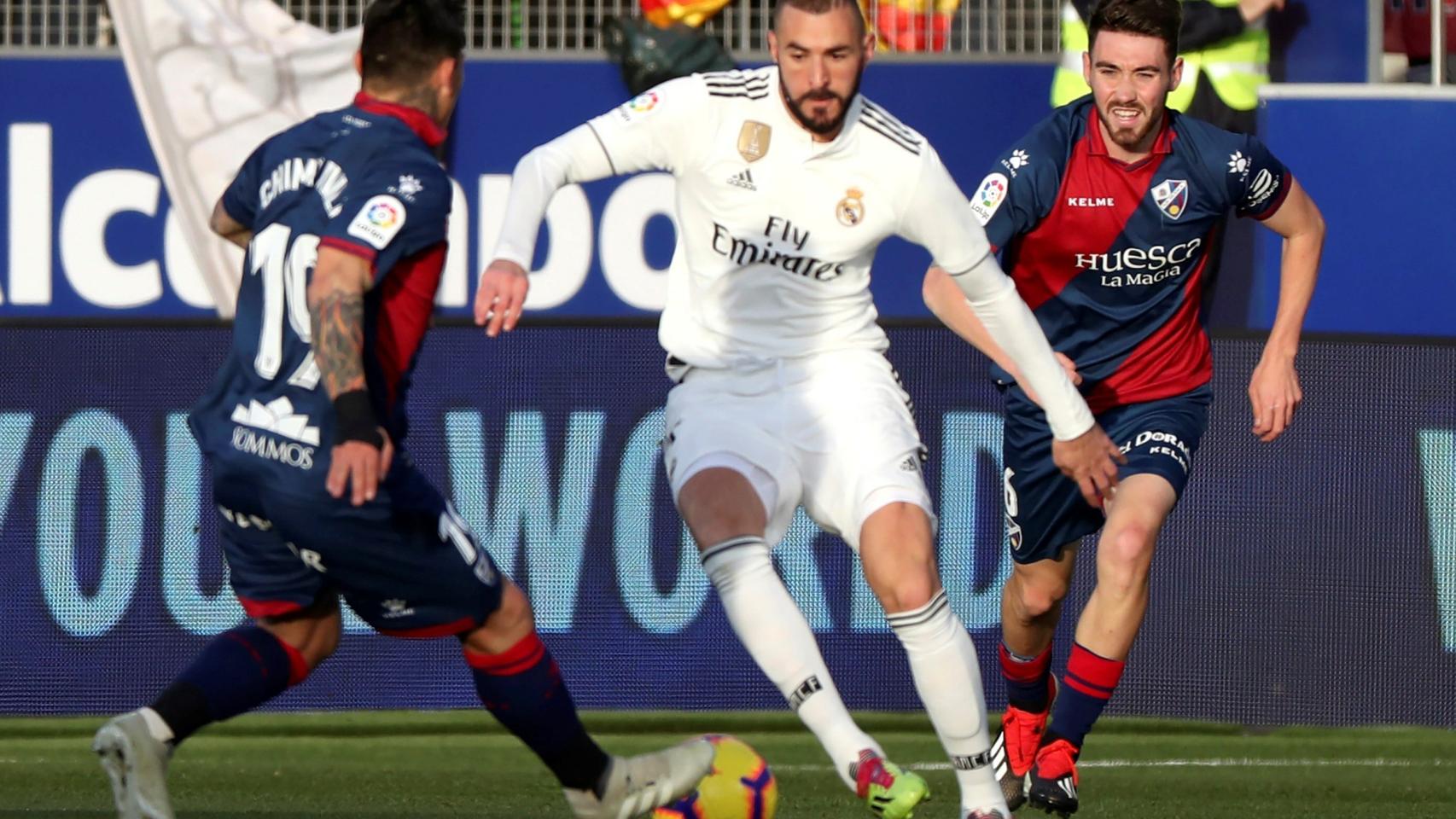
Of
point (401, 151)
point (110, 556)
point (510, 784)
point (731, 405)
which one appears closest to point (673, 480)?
point (731, 405)

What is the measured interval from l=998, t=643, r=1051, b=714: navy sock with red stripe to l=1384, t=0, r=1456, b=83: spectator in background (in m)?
4.51

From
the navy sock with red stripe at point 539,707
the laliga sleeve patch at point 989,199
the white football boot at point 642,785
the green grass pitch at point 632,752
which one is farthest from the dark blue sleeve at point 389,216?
the green grass pitch at point 632,752

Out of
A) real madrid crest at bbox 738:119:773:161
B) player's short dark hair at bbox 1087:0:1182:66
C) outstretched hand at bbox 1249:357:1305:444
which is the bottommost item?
outstretched hand at bbox 1249:357:1305:444

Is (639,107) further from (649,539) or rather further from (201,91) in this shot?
(201,91)

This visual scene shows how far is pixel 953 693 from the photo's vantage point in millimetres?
5652

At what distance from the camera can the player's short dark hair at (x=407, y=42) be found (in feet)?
16.5

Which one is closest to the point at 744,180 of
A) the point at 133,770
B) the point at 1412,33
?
the point at 133,770

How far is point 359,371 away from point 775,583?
1.32 metres

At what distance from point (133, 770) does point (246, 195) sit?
1.26m

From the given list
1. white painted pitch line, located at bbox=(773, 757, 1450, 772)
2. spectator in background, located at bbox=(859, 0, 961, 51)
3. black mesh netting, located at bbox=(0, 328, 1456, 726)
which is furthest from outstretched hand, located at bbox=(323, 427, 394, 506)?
spectator in background, located at bbox=(859, 0, 961, 51)

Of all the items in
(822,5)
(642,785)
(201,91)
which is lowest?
(642,785)

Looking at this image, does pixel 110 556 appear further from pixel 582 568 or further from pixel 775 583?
pixel 775 583

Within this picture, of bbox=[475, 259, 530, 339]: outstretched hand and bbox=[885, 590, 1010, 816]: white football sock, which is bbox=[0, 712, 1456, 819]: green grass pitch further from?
bbox=[475, 259, 530, 339]: outstretched hand

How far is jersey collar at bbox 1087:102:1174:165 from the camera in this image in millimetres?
6719
